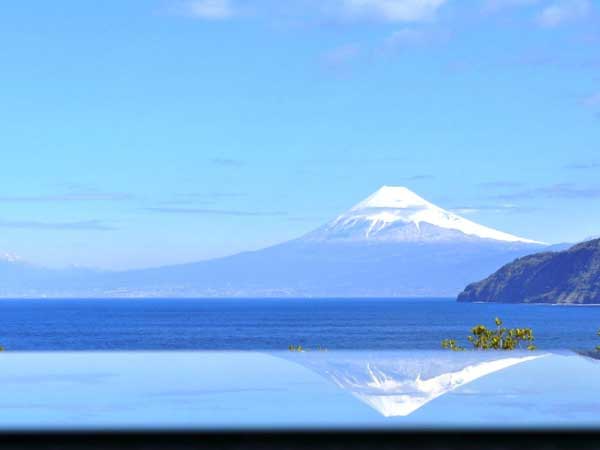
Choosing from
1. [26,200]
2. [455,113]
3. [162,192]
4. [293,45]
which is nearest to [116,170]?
[162,192]

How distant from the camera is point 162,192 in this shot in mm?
119250

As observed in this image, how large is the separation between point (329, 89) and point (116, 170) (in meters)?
36.9

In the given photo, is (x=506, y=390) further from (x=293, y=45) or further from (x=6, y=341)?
(x=293, y=45)

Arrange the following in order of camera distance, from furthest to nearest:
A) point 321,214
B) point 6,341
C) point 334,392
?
point 321,214
point 6,341
point 334,392
